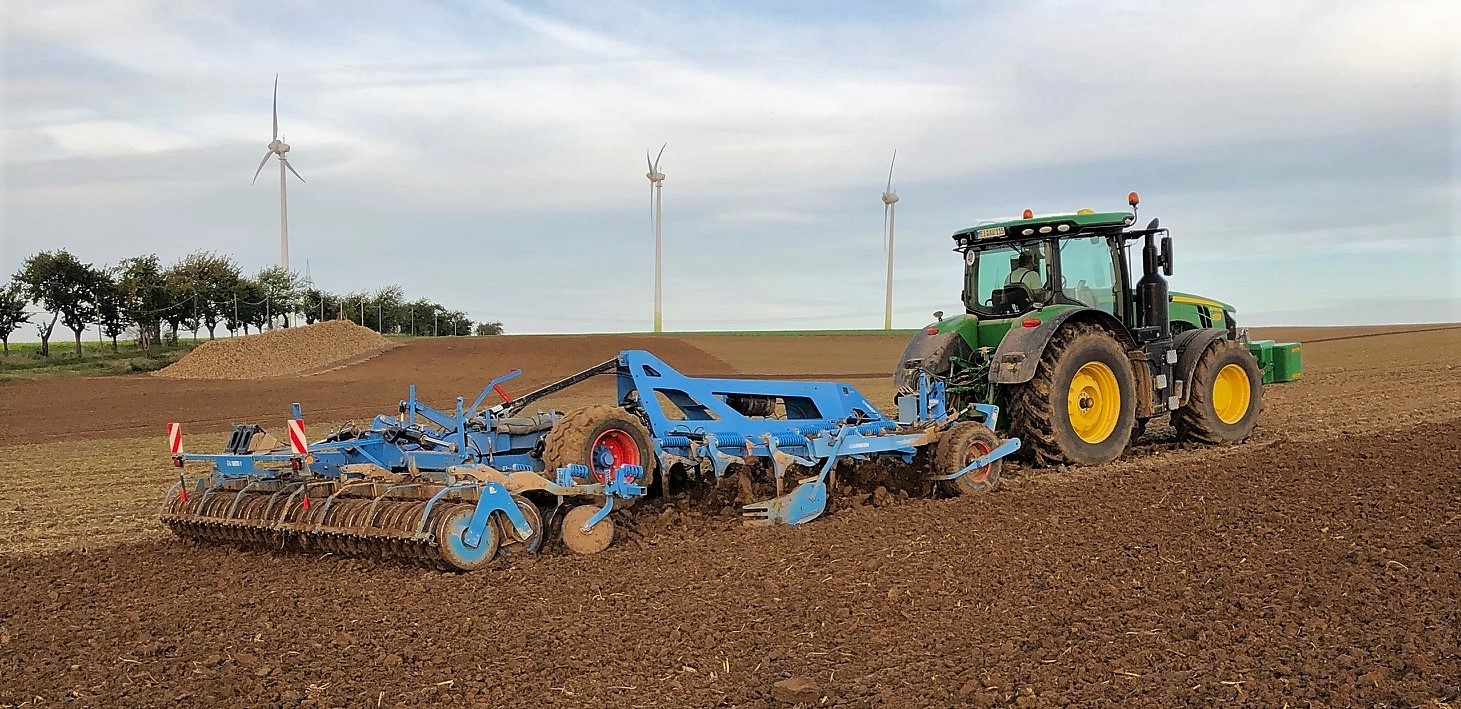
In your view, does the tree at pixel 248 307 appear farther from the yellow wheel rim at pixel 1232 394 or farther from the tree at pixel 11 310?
the yellow wheel rim at pixel 1232 394

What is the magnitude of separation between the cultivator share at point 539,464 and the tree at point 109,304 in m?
39.1

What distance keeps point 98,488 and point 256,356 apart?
82.8 ft

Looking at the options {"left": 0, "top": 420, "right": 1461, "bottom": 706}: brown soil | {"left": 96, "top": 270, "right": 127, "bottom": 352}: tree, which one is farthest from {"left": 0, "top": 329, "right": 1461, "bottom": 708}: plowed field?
{"left": 96, "top": 270, "right": 127, "bottom": 352}: tree

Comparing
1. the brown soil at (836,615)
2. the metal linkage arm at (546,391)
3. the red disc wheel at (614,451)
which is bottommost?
the brown soil at (836,615)

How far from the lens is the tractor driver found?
34.7ft

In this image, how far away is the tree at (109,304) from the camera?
42344 millimetres

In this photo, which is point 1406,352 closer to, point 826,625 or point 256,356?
point 826,625

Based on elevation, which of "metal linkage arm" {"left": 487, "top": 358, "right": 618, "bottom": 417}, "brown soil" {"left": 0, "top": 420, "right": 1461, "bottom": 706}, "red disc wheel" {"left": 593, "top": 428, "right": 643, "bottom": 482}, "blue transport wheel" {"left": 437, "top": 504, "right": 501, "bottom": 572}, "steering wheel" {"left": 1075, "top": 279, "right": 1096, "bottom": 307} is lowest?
"brown soil" {"left": 0, "top": 420, "right": 1461, "bottom": 706}

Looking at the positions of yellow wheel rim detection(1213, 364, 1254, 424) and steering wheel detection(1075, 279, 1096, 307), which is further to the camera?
yellow wheel rim detection(1213, 364, 1254, 424)

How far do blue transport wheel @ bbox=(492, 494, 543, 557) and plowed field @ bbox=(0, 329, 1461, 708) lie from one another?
149mm

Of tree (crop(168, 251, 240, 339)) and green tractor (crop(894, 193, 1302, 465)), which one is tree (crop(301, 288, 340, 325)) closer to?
tree (crop(168, 251, 240, 339))

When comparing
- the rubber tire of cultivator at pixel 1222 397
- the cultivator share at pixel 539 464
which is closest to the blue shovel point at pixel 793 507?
the cultivator share at pixel 539 464

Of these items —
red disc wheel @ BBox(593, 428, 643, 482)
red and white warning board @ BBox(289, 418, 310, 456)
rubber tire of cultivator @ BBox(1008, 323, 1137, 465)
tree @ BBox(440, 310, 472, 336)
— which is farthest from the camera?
tree @ BBox(440, 310, 472, 336)

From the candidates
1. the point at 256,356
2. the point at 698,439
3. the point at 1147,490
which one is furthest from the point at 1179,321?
the point at 256,356
